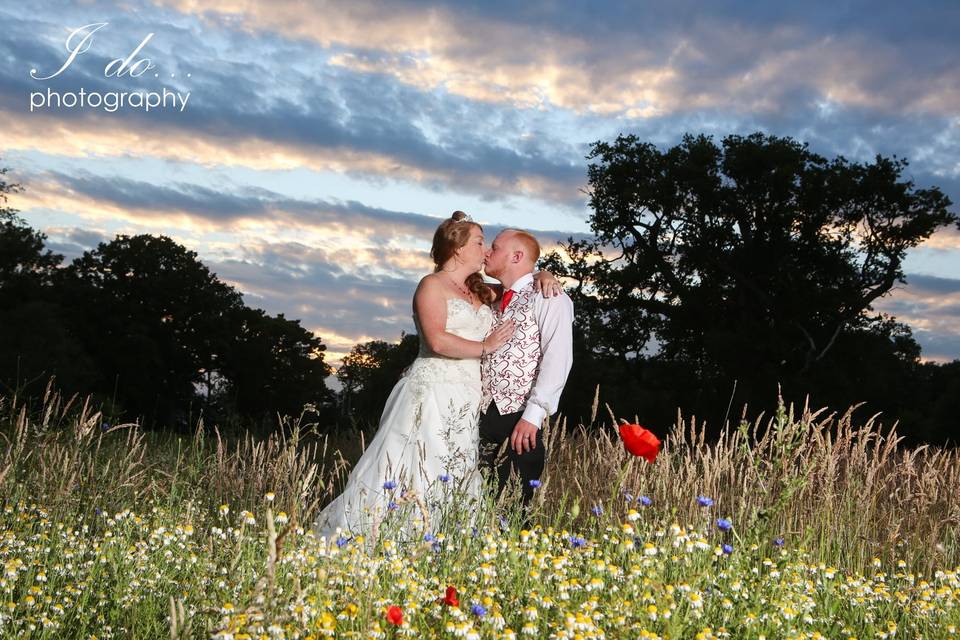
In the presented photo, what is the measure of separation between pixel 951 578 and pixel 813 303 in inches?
865

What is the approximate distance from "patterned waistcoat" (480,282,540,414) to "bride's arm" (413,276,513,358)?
0.26 ft

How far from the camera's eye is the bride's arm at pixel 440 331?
6266 millimetres

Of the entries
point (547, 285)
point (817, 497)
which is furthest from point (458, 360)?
point (817, 497)

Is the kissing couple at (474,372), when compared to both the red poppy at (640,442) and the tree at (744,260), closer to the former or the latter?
the red poppy at (640,442)

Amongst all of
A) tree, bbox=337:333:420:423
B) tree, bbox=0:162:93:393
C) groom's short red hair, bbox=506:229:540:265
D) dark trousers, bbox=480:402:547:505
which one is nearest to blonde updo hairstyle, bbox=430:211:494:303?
groom's short red hair, bbox=506:229:540:265

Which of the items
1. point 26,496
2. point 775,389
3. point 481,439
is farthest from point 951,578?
point 775,389

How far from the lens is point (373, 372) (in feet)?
116

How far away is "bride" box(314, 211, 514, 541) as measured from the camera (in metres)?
6.31

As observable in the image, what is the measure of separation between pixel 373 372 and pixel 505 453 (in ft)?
96.4

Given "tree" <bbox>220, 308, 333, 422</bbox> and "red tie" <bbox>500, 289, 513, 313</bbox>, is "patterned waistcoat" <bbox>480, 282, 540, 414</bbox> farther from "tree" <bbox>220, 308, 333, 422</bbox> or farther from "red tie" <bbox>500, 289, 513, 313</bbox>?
"tree" <bbox>220, 308, 333, 422</bbox>

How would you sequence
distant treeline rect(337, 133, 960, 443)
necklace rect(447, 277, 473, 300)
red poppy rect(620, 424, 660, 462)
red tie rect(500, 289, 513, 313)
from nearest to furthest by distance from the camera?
red poppy rect(620, 424, 660, 462)
red tie rect(500, 289, 513, 313)
necklace rect(447, 277, 473, 300)
distant treeline rect(337, 133, 960, 443)

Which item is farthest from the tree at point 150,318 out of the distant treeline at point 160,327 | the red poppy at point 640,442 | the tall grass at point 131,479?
the red poppy at point 640,442

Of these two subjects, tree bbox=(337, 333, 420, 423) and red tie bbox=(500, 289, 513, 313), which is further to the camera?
tree bbox=(337, 333, 420, 423)

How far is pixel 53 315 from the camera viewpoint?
3028 centimetres
